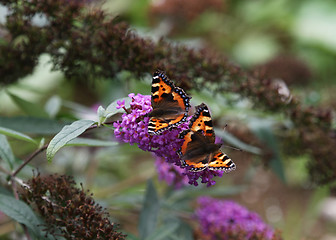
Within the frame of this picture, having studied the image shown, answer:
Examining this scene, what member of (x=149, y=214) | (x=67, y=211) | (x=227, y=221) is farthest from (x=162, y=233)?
Answer: (x=67, y=211)

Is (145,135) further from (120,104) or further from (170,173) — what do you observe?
(170,173)

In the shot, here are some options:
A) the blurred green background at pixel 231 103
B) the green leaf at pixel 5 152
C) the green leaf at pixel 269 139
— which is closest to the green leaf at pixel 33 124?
the blurred green background at pixel 231 103

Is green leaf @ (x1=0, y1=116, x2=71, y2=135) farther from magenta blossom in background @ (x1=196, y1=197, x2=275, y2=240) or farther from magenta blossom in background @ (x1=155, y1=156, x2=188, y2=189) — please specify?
magenta blossom in background @ (x1=196, y1=197, x2=275, y2=240)

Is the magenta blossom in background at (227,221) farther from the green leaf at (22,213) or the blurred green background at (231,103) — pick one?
the green leaf at (22,213)

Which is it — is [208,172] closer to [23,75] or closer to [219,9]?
[23,75]

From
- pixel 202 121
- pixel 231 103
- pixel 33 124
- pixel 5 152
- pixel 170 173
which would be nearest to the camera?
pixel 202 121

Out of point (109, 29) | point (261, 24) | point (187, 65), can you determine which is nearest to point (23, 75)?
point (109, 29)
